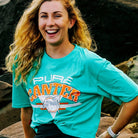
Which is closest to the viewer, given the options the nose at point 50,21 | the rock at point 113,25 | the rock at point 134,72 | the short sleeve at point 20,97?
the nose at point 50,21

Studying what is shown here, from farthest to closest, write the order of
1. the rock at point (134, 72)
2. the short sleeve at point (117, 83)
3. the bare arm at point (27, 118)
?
1. the rock at point (134, 72)
2. the bare arm at point (27, 118)
3. the short sleeve at point (117, 83)

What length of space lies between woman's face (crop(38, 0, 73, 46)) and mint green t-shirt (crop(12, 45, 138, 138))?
0.58 feet

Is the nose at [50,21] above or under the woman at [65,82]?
above

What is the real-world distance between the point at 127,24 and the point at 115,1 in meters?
0.57

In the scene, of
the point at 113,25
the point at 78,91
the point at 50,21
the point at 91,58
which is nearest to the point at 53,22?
the point at 50,21

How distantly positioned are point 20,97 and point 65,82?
1.77ft

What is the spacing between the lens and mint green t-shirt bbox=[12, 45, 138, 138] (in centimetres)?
244

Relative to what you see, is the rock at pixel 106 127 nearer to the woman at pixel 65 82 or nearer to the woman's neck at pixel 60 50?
the woman at pixel 65 82

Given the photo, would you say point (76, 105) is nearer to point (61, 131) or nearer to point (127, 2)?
point (61, 131)

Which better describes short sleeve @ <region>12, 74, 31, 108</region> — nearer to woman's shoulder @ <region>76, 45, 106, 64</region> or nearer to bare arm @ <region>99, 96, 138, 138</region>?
woman's shoulder @ <region>76, 45, 106, 64</region>

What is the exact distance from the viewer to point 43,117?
2.51 m

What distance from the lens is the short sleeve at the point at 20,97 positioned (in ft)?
9.22

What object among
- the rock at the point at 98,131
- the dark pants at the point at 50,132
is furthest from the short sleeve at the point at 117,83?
the rock at the point at 98,131

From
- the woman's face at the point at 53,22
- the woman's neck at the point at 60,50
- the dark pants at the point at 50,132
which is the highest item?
the woman's face at the point at 53,22
